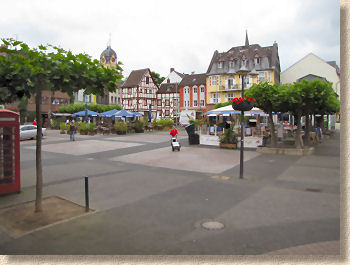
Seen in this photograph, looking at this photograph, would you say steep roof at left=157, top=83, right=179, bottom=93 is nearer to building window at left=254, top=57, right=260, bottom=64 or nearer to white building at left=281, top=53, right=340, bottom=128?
building window at left=254, top=57, right=260, bottom=64

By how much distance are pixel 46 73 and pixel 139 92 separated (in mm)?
58550

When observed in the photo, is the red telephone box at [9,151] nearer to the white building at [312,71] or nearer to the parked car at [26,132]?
the parked car at [26,132]

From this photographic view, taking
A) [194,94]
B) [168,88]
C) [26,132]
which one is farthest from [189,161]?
[168,88]

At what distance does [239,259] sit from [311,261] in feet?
2.97

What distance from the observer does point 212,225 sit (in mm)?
5137

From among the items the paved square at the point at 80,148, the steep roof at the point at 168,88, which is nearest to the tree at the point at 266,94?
the paved square at the point at 80,148

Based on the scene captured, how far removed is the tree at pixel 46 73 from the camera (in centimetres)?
473

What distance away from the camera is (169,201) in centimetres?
662

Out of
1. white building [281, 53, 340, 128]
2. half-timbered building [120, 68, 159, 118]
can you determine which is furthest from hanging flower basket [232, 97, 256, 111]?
half-timbered building [120, 68, 159, 118]

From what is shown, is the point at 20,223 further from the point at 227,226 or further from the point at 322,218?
the point at 322,218

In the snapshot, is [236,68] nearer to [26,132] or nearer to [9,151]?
[26,132]

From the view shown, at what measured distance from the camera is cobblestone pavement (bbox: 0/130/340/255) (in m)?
4.33

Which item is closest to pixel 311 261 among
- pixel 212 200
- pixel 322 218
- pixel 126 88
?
pixel 322 218

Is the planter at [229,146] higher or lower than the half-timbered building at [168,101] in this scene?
lower
